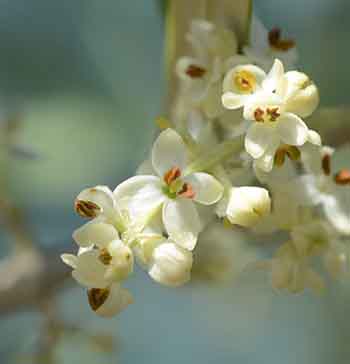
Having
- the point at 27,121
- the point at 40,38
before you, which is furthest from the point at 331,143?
the point at 40,38

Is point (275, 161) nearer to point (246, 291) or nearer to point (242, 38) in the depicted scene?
point (242, 38)

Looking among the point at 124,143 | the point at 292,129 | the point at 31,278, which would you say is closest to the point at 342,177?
the point at 292,129

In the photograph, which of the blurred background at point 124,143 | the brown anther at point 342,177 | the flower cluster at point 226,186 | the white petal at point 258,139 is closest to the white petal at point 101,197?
the flower cluster at point 226,186

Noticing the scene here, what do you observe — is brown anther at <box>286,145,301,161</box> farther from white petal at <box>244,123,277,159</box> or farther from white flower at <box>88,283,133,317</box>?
white flower at <box>88,283,133,317</box>

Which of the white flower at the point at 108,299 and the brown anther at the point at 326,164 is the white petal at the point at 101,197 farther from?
the brown anther at the point at 326,164

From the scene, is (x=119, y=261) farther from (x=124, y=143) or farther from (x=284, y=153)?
(x=124, y=143)

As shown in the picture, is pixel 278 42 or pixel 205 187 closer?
pixel 205 187

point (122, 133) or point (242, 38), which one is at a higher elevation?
point (242, 38)
